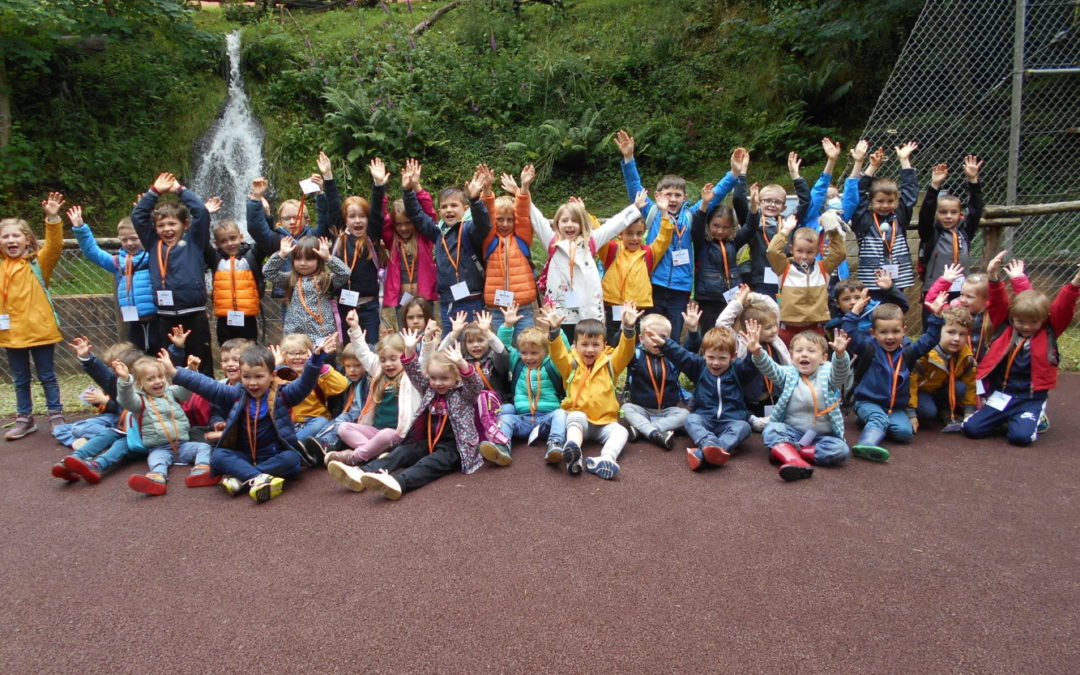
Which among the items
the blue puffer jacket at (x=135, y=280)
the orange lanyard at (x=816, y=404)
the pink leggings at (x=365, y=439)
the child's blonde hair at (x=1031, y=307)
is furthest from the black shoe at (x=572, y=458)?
the blue puffer jacket at (x=135, y=280)

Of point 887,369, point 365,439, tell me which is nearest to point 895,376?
point 887,369

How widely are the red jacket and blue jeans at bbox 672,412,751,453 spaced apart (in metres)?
1.91

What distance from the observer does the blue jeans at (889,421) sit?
5.34 metres

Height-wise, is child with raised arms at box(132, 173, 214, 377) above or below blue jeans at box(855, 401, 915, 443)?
above

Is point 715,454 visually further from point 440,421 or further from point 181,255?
point 181,255

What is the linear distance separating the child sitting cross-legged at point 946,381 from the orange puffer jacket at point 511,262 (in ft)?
10.2

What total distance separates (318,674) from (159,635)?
0.84 metres

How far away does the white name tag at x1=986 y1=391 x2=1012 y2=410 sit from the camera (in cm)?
539

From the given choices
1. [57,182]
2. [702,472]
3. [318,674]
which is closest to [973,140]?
[702,472]

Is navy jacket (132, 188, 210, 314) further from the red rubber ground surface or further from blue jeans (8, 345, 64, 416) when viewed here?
the red rubber ground surface

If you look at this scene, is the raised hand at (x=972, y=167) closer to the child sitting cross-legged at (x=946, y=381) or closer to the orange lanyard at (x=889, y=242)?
the orange lanyard at (x=889, y=242)

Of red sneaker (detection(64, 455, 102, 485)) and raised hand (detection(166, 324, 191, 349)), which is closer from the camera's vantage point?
red sneaker (detection(64, 455, 102, 485))

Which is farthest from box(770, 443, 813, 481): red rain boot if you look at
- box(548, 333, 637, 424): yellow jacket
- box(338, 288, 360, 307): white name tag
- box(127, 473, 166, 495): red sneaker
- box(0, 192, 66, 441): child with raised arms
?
box(0, 192, 66, 441): child with raised arms

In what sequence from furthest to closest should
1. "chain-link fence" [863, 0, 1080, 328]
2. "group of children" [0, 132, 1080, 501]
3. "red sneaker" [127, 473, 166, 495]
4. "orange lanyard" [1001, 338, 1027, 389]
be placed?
1. "chain-link fence" [863, 0, 1080, 328]
2. "orange lanyard" [1001, 338, 1027, 389]
3. "group of children" [0, 132, 1080, 501]
4. "red sneaker" [127, 473, 166, 495]
